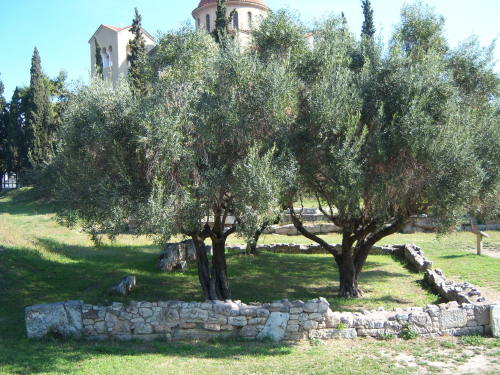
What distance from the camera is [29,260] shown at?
19.1m

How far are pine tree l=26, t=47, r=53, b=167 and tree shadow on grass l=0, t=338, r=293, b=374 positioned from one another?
3804 cm

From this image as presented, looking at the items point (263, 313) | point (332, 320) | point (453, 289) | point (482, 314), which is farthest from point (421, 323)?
point (263, 313)

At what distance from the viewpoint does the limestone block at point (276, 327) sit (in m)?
11.2

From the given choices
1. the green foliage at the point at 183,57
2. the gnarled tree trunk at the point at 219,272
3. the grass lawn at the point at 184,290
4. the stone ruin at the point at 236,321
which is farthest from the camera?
the gnarled tree trunk at the point at 219,272

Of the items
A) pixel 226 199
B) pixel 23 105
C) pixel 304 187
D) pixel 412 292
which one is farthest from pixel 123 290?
pixel 23 105

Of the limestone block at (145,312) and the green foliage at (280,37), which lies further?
the green foliage at (280,37)

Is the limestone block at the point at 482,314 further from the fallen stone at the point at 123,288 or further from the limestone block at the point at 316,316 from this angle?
the fallen stone at the point at 123,288

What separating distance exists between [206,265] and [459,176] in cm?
756

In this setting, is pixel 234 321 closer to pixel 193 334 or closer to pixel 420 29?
pixel 193 334

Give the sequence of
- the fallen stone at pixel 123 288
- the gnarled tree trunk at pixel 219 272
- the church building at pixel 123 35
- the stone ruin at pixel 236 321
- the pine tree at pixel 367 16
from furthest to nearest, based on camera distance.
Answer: the church building at pixel 123 35 < the pine tree at pixel 367 16 < the fallen stone at pixel 123 288 < the gnarled tree trunk at pixel 219 272 < the stone ruin at pixel 236 321

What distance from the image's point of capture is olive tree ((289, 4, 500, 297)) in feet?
38.5

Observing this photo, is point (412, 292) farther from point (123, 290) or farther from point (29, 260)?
point (29, 260)

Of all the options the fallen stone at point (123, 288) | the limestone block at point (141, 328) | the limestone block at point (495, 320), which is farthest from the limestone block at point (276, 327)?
the fallen stone at point (123, 288)

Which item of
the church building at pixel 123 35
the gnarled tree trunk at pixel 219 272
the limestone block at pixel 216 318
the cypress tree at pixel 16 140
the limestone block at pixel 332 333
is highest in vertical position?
the church building at pixel 123 35
